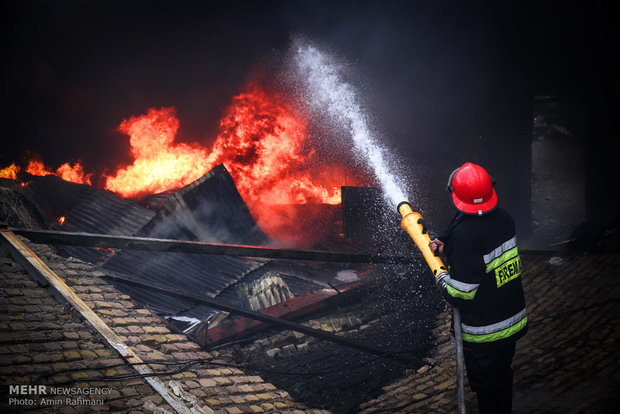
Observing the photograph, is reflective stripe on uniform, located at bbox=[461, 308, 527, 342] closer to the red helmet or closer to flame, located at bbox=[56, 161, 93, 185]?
the red helmet

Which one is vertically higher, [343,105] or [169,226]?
[343,105]

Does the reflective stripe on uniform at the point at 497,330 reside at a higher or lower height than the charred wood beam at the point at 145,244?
lower

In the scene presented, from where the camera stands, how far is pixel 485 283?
339 centimetres

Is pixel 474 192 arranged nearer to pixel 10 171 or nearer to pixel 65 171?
pixel 10 171

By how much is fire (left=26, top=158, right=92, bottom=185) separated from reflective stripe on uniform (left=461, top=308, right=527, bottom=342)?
12036 mm

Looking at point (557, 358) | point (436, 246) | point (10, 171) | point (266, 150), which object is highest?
point (266, 150)

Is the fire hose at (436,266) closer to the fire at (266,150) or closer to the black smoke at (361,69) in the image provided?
the black smoke at (361,69)

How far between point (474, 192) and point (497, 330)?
1.10 m

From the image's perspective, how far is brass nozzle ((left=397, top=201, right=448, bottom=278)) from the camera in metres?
3.65

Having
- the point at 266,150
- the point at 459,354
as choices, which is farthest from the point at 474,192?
the point at 266,150

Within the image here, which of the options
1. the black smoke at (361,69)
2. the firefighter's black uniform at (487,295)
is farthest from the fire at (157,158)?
the firefighter's black uniform at (487,295)

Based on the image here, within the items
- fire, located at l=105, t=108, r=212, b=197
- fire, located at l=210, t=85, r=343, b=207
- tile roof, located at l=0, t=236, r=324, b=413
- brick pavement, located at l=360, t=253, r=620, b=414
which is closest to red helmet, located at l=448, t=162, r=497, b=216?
brick pavement, located at l=360, t=253, r=620, b=414

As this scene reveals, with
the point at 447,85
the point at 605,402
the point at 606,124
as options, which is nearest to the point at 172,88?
the point at 447,85

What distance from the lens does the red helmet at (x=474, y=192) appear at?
3.40m
